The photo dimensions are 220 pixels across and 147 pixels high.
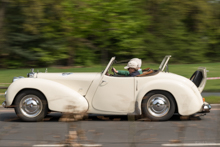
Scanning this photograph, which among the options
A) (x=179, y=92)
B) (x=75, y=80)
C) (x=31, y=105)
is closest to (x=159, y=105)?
(x=179, y=92)

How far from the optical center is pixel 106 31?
22.4 m

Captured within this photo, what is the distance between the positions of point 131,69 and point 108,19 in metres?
14.6

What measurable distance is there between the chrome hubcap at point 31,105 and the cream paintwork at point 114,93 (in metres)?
0.19

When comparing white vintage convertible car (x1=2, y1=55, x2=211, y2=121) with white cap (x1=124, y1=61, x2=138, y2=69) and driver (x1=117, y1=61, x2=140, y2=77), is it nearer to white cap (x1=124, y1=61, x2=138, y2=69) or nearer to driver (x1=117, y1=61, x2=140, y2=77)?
driver (x1=117, y1=61, x2=140, y2=77)

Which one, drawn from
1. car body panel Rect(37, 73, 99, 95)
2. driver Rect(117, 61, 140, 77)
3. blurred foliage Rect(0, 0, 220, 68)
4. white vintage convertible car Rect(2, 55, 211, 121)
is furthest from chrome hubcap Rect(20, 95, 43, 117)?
blurred foliage Rect(0, 0, 220, 68)

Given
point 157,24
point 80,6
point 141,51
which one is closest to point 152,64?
point 141,51

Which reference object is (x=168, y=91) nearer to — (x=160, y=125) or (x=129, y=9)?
(x=160, y=125)

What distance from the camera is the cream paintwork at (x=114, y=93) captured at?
7109 mm

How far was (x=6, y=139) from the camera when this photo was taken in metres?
5.77

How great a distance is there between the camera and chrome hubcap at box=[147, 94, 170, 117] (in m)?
7.14

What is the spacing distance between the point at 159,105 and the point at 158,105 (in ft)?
0.07

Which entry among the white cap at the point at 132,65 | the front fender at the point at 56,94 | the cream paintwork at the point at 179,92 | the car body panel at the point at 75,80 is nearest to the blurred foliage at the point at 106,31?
the car body panel at the point at 75,80

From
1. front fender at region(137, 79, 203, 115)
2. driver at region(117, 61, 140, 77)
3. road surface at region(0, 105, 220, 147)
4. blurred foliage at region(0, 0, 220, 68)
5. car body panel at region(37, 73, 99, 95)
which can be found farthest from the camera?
blurred foliage at region(0, 0, 220, 68)

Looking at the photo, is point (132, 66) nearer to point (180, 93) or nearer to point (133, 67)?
point (133, 67)
